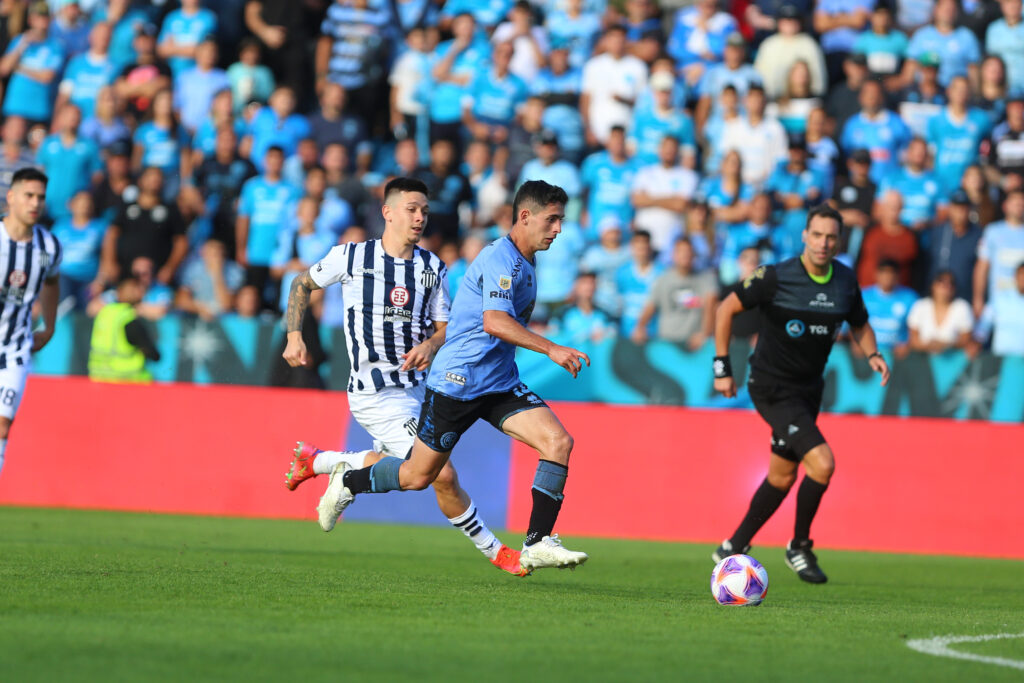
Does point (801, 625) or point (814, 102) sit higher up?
point (814, 102)

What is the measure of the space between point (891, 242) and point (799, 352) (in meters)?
6.28

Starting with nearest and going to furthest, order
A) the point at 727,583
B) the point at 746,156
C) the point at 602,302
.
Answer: the point at 727,583
the point at 602,302
the point at 746,156

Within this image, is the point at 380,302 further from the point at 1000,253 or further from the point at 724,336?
the point at 1000,253

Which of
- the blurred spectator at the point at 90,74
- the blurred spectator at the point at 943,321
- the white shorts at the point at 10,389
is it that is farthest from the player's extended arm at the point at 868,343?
the blurred spectator at the point at 90,74

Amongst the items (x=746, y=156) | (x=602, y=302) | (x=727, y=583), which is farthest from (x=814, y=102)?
(x=727, y=583)

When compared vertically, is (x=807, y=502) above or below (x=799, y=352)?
below

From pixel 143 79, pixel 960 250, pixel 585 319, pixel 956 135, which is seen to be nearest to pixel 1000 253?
pixel 960 250

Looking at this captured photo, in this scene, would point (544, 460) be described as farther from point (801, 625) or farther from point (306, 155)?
point (306, 155)

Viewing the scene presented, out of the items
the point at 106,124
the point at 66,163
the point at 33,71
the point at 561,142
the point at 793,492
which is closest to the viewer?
the point at 793,492

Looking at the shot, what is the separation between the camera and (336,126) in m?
17.3

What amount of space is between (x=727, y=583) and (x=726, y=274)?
27.3ft

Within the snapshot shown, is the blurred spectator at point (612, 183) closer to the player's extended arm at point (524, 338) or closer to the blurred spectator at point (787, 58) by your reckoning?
the blurred spectator at point (787, 58)

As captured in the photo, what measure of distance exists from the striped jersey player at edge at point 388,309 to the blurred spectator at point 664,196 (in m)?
7.67

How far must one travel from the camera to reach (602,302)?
50.2 feet
